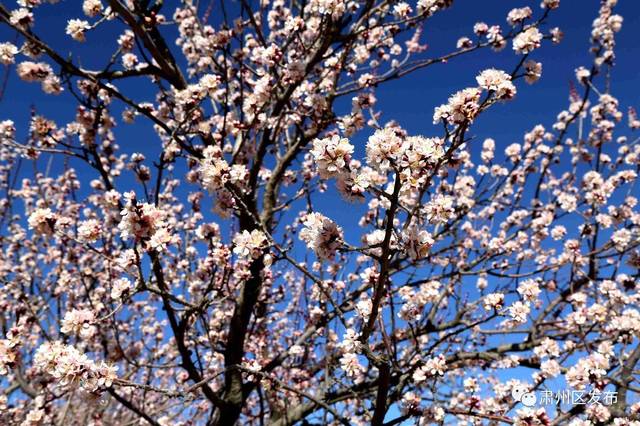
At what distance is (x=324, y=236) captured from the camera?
86.2 inches

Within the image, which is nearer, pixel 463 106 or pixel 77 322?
pixel 463 106

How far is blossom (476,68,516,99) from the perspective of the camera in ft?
6.97

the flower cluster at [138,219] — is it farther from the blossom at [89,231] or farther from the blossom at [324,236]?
the blossom at [324,236]

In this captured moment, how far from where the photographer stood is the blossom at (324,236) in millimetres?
2180

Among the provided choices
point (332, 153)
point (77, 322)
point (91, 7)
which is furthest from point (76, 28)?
point (332, 153)

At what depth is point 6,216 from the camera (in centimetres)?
681

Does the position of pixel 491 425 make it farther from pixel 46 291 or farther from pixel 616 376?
pixel 46 291

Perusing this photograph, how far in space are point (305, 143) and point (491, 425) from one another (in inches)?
143

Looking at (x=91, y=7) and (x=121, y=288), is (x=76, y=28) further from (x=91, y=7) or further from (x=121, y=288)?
(x=121, y=288)

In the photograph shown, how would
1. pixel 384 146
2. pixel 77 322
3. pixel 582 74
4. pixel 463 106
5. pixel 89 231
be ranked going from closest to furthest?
pixel 384 146 < pixel 463 106 < pixel 77 322 < pixel 89 231 < pixel 582 74

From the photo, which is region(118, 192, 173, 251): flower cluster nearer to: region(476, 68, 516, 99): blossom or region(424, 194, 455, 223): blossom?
region(424, 194, 455, 223): blossom

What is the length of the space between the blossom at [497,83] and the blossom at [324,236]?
39.9 inches

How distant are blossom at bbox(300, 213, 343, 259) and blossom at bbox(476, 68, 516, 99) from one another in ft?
3.32

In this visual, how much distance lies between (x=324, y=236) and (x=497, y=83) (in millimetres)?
1133
